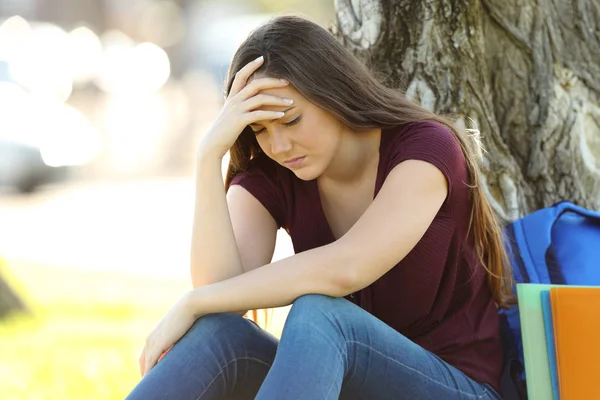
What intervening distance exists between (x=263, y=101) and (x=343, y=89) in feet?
0.75

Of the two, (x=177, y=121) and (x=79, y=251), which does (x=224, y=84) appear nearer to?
(x=79, y=251)

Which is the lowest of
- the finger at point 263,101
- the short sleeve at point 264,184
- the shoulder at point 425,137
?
the short sleeve at point 264,184

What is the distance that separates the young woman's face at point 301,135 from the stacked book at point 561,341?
659 mm

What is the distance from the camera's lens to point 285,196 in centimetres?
284

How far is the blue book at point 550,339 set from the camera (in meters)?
2.38

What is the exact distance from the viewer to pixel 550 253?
2750 mm

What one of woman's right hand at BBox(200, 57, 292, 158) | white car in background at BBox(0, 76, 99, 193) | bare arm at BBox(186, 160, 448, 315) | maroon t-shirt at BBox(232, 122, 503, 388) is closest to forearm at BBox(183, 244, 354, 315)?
bare arm at BBox(186, 160, 448, 315)

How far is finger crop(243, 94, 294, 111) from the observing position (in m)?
2.50

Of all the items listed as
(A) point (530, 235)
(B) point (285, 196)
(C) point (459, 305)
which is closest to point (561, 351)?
(C) point (459, 305)

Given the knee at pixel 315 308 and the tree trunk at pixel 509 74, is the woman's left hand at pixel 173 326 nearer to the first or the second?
the knee at pixel 315 308

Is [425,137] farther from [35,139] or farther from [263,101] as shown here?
[35,139]

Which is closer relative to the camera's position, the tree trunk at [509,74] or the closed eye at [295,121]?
the closed eye at [295,121]

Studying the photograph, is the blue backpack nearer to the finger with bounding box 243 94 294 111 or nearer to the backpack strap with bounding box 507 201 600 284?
the backpack strap with bounding box 507 201 600 284

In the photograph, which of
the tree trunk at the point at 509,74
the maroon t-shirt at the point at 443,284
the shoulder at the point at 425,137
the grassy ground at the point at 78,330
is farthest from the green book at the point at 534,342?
the grassy ground at the point at 78,330
